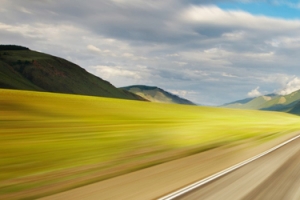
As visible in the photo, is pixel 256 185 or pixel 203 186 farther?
pixel 256 185

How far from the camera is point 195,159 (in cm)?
1631

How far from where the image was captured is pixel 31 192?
9.62 meters

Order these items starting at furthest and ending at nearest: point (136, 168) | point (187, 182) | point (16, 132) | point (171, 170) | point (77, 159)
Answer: point (16, 132)
point (77, 159)
point (136, 168)
point (171, 170)
point (187, 182)

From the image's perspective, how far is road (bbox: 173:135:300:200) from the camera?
859 centimetres

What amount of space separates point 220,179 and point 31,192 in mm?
5357

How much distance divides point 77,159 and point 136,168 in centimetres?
339

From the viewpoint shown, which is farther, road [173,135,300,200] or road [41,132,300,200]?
road [41,132,300,200]

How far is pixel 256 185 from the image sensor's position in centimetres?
993

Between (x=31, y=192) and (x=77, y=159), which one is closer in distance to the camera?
(x=31, y=192)

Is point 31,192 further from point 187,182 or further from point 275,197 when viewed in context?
point 275,197

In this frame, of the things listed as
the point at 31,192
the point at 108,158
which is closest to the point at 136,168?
the point at 108,158

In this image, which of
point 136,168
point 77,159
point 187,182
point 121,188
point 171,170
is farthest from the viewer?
point 77,159

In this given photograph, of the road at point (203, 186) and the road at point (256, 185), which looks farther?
the road at point (203, 186)

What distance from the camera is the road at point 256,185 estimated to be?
859 cm
